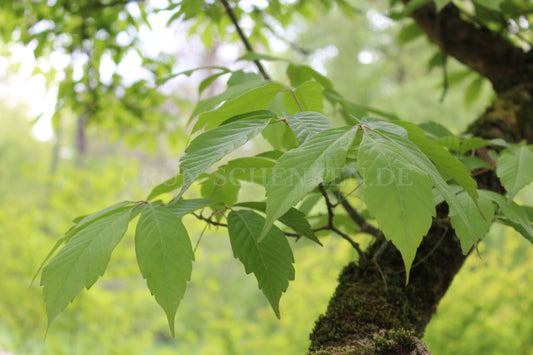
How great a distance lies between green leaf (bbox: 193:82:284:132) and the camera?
552 mm

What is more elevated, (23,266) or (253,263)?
(253,263)

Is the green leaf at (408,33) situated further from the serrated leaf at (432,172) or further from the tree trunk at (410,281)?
the serrated leaf at (432,172)

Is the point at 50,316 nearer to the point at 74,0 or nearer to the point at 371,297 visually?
the point at 371,297

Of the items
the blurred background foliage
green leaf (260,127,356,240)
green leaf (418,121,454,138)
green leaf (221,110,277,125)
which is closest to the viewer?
green leaf (260,127,356,240)

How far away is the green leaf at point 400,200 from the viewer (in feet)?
1.25

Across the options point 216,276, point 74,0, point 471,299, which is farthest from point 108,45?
point 216,276

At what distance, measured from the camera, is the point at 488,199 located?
0.61 meters

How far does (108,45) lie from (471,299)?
3442 mm

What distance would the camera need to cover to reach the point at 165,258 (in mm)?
446

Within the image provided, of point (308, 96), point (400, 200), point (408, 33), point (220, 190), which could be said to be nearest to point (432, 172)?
point (400, 200)

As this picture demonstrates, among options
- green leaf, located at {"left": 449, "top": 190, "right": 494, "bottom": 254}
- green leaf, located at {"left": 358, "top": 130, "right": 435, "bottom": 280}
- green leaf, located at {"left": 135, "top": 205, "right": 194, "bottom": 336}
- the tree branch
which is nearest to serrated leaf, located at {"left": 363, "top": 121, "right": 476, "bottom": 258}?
Result: green leaf, located at {"left": 358, "top": 130, "right": 435, "bottom": 280}

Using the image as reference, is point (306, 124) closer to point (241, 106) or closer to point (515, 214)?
point (241, 106)

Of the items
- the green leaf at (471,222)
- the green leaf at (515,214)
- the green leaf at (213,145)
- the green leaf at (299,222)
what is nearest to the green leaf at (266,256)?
the green leaf at (299,222)

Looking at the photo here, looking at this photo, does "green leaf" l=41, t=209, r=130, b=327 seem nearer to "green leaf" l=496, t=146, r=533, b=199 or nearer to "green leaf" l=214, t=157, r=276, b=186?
"green leaf" l=214, t=157, r=276, b=186
